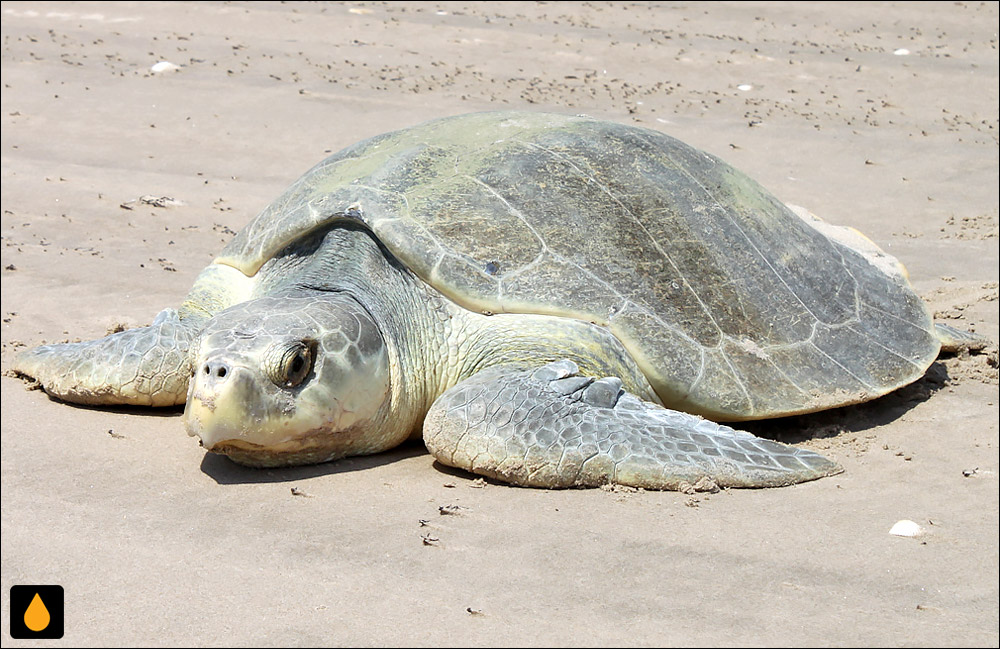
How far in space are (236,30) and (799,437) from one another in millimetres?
7783

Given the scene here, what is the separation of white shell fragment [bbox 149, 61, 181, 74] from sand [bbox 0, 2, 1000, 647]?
36 millimetres

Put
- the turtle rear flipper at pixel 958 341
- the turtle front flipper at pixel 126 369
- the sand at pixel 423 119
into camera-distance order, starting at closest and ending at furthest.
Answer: the sand at pixel 423 119
the turtle front flipper at pixel 126 369
the turtle rear flipper at pixel 958 341

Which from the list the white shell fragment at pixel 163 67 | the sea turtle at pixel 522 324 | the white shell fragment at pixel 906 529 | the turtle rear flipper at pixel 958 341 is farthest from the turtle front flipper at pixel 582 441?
the white shell fragment at pixel 163 67

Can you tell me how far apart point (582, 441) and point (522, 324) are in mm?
567

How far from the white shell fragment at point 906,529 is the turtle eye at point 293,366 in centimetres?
167

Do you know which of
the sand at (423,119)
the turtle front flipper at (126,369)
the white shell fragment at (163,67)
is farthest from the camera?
the white shell fragment at (163,67)

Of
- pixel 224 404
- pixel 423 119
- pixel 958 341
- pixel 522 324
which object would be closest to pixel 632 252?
pixel 522 324

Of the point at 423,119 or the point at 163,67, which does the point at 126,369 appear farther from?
the point at 163,67

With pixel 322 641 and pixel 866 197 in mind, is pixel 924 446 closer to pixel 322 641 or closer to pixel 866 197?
pixel 322 641

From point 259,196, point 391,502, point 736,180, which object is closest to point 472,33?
point 259,196

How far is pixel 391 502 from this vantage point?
301 centimetres

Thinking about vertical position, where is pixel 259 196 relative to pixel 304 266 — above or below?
below

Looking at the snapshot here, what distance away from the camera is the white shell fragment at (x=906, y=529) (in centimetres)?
286

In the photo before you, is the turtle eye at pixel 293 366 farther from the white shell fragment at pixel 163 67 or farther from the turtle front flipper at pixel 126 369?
the white shell fragment at pixel 163 67
